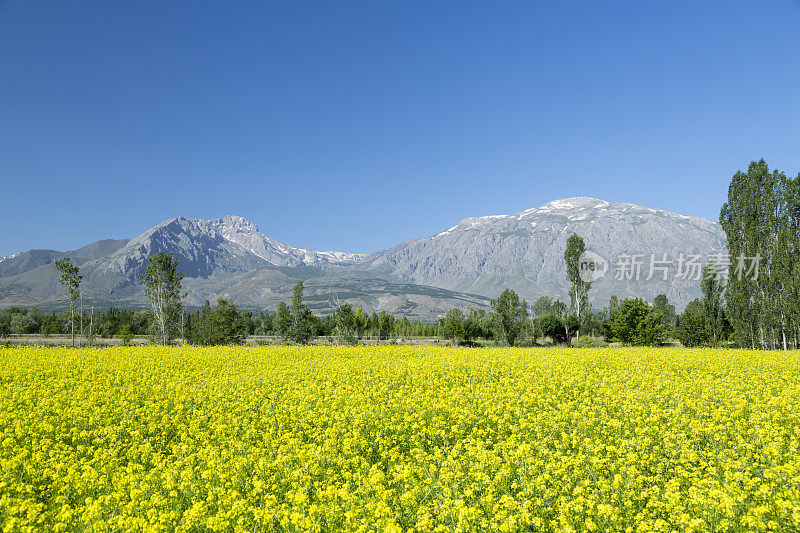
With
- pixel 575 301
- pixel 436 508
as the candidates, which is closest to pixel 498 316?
pixel 575 301

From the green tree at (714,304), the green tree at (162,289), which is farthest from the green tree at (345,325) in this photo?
the green tree at (714,304)

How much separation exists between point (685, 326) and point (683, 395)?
6588 cm

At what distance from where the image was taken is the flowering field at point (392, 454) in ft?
17.7

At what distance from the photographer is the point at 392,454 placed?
7.85 meters

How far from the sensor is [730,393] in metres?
12.2

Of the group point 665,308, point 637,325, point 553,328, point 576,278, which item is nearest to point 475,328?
point 553,328

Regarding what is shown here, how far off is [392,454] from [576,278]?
70747mm

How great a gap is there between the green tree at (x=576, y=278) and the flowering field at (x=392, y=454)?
56.3 metres

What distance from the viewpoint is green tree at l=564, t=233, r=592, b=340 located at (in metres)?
71.1

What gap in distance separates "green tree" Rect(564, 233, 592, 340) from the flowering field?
56.3m

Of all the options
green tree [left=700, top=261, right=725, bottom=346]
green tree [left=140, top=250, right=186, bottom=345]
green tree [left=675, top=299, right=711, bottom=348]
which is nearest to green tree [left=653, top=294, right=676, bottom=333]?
green tree [left=675, top=299, right=711, bottom=348]

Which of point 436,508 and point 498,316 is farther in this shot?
point 498,316

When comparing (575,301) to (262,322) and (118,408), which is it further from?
(262,322)

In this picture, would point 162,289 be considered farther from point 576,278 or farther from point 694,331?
point 694,331
